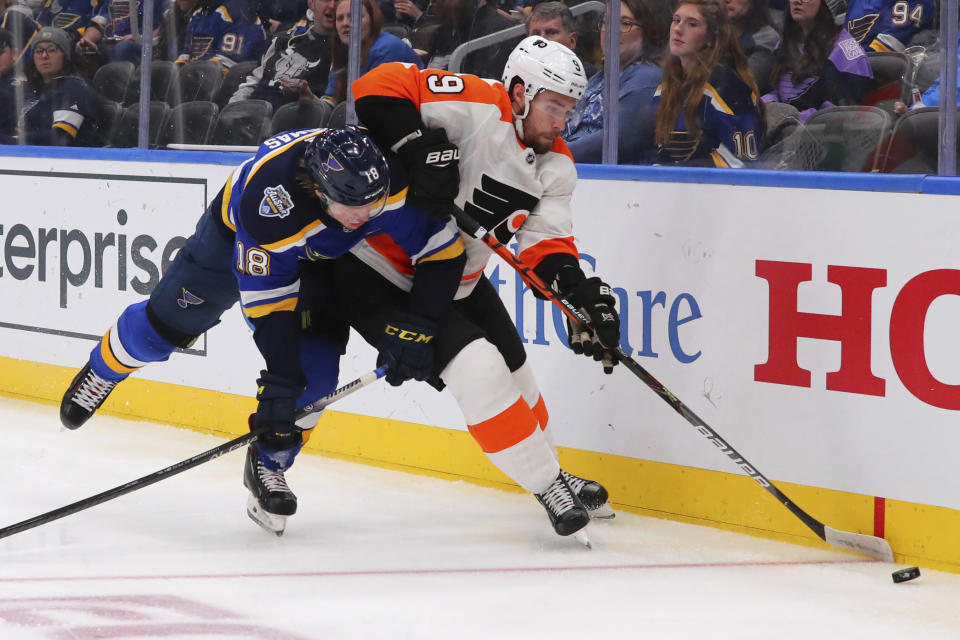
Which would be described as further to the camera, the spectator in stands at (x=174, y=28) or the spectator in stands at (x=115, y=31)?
the spectator in stands at (x=115, y=31)

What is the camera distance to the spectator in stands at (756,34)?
3.26m

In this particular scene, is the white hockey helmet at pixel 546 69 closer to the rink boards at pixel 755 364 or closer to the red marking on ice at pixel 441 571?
the rink boards at pixel 755 364

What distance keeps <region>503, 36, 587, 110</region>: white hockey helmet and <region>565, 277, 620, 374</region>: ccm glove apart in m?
0.45

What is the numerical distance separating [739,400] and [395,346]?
0.92 m

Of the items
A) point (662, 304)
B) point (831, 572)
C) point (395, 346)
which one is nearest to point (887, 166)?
point (662, 304)

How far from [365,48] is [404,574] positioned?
196 centimetres

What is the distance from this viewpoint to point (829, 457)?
303 centimetres

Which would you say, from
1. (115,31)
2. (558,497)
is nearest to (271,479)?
(558,497)

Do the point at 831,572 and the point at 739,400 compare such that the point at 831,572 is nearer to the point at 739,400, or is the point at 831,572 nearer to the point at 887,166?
the point at 739,400

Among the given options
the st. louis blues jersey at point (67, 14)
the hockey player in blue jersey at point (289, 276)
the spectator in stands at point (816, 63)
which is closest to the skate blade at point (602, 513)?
the hockey player in blue jersey at point (289, 276)

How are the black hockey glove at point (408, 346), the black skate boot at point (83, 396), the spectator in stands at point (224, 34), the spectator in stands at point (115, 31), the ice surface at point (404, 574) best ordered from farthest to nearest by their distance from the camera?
1. the spectator in stands at point (115, 31)
2. the spectator in stands at point (224, 34)
3. the black skate boot at point (83, 396)
4. the black hockey glove at point (408, 346)
5. the ice surface at point (404, 574)

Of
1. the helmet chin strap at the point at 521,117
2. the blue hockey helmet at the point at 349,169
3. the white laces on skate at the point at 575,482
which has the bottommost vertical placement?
the white laces on skate at the point at 575,482

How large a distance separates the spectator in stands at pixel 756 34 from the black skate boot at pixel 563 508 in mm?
1169

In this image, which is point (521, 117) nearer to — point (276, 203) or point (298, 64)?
point (276, 203)
